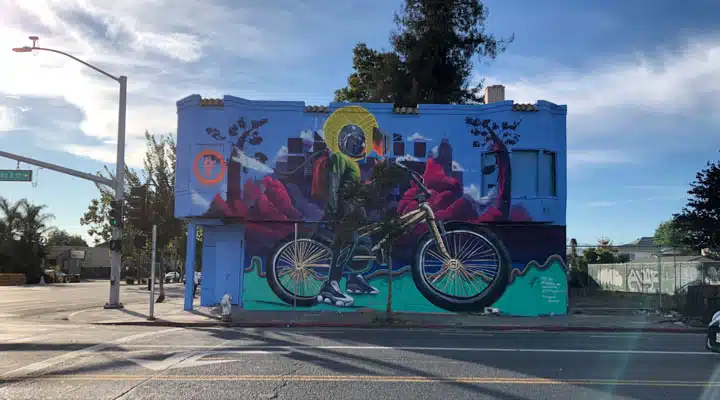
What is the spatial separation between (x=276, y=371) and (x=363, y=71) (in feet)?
107

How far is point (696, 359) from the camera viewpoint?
11039mm

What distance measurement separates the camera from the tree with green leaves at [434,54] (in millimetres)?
35344

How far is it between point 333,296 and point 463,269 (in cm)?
466

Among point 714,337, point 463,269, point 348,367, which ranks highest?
point 463,269

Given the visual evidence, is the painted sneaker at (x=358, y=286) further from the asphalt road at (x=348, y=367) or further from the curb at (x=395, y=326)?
the asphalt road at (x=348, y=367)

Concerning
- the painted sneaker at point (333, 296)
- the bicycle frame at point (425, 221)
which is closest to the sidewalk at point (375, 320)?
the painted sneaker at point (333, 296)

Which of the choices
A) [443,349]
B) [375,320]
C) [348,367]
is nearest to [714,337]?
[443,349]

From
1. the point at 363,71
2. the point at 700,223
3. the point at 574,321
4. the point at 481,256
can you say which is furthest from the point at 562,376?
the point at 363,71

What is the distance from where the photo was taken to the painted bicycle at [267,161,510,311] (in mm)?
21531

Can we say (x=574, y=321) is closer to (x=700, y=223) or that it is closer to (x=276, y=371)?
(x=700, y=223)

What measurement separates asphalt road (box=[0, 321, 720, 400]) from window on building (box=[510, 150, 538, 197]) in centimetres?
780

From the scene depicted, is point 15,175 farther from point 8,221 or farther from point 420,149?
point 8,221

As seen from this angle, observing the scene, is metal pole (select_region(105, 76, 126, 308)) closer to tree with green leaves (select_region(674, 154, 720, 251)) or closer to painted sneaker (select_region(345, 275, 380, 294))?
painted sneaker (select_region(345, 275, 380, 294))

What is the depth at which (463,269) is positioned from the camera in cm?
2161
